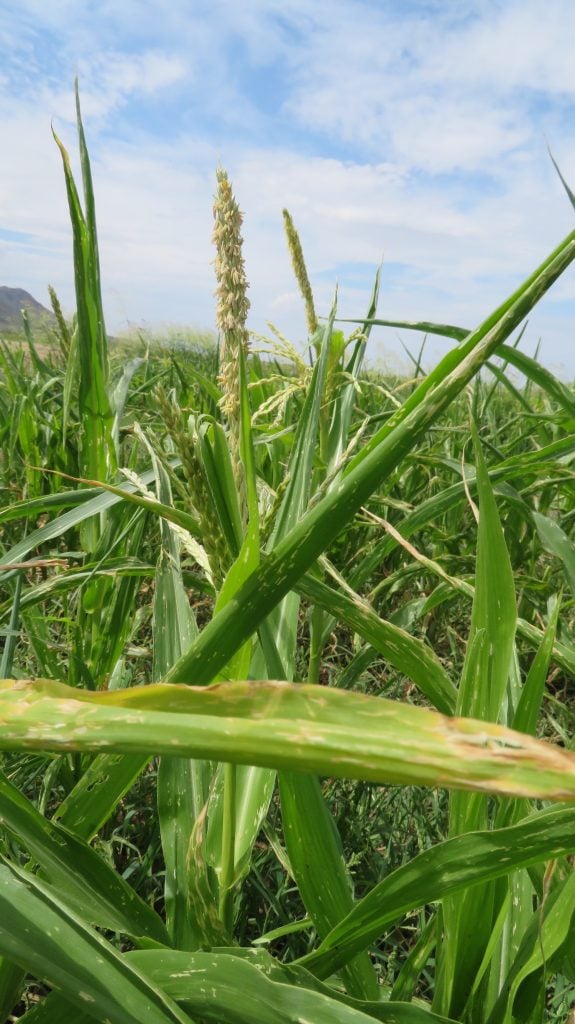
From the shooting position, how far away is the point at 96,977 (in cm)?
39

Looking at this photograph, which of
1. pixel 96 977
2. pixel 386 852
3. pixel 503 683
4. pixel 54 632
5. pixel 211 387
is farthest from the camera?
pixel 54 632

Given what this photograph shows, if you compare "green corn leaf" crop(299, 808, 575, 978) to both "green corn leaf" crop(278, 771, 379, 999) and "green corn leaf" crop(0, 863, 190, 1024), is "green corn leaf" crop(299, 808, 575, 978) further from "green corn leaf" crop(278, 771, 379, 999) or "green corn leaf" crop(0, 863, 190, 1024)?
"green corn leaf" crop(0, 863, 190, 1024)

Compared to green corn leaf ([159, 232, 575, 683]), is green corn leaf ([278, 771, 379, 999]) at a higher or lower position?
lower

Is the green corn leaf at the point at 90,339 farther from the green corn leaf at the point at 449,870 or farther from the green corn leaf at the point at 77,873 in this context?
the green corn leaf at the point at 449,870

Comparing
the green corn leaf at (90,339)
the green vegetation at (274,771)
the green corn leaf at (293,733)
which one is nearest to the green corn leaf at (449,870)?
the green vegetation at (274,771)

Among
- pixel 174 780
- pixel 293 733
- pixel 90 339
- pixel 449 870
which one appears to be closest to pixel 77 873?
pixel 174 780

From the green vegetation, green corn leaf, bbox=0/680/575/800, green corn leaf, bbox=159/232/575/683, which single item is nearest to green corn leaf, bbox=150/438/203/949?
the green vegetation

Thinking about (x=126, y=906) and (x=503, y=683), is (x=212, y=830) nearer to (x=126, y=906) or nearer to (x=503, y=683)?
(x=126, y=906)

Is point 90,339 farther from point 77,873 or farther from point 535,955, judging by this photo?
point 535,955

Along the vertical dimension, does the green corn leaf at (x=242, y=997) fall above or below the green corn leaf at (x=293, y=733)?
below

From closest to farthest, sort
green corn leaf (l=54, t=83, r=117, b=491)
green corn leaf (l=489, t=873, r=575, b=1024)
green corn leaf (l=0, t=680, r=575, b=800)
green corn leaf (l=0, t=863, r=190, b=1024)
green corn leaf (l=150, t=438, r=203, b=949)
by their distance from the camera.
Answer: green corn leaf (l=0, t=680, r=575, b=800) < green corn leaf (l=0, t=863, r=190, b=1024) < green corn leaf (l=489, t=873, r=575, b=1024) < green corn leaf (l=150, t=438, r=203, b=949) < green corn leaf (l=54, t=83, r=117, b=491)

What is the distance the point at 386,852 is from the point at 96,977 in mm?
659

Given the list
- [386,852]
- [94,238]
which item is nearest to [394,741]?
[386,852]

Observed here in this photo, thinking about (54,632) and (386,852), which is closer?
(386,852)
